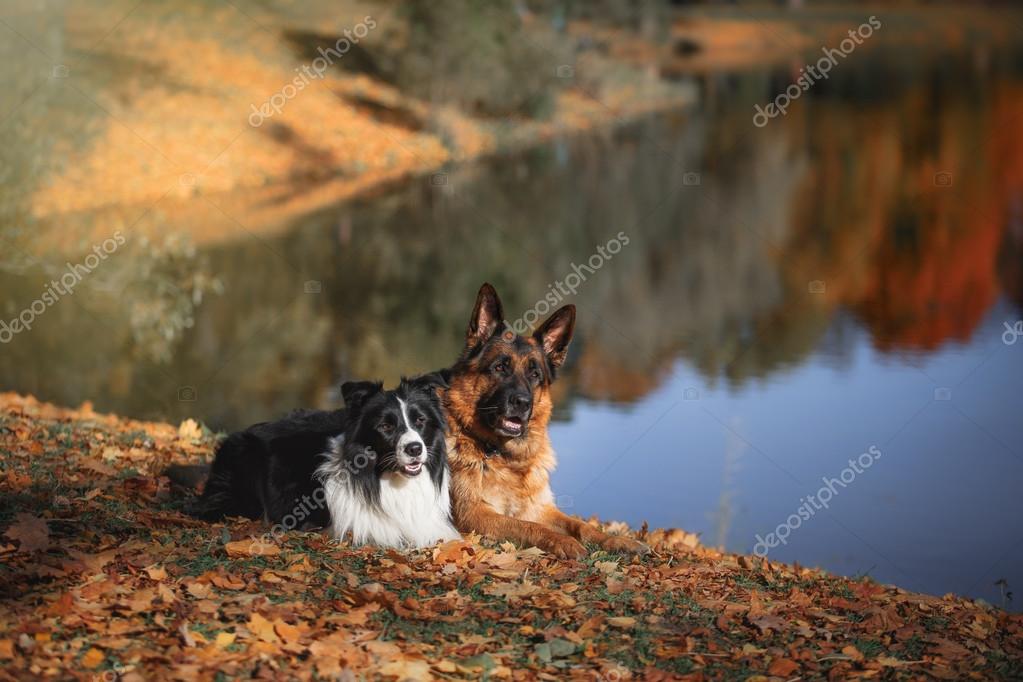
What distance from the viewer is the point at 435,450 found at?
7.04 metres

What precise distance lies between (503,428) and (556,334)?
0.75 metres

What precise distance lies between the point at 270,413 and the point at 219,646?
7.83 meters

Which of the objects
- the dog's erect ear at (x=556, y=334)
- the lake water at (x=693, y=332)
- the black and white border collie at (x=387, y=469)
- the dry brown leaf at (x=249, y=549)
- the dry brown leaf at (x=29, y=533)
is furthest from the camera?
the lake water at (x=693, y=332)

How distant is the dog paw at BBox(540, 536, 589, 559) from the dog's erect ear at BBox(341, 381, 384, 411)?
57.2 inches

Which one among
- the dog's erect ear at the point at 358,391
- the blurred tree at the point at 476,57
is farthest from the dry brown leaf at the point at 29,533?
the blurred tree at the point at 476,57

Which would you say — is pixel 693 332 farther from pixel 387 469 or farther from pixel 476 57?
pixel 476 57

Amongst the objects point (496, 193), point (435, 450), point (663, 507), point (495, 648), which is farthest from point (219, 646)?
point (496, 193)

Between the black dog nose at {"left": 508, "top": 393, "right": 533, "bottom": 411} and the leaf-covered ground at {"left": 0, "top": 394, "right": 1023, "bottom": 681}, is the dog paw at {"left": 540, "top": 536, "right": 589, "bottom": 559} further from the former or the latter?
the black dog nose at {"left": 508, "top": 393, "right": 533, "bottom": 411}

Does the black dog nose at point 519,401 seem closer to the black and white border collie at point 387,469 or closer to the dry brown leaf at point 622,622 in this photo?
the black and white border collie at point 387,469

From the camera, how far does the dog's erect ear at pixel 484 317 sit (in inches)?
294

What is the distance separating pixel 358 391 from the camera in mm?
6781

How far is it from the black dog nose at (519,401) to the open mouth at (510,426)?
0.10 metres

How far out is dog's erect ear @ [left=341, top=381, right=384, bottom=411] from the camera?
6.77 meters

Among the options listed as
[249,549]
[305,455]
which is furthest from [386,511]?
[249,549]
